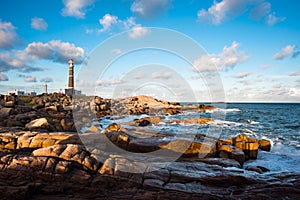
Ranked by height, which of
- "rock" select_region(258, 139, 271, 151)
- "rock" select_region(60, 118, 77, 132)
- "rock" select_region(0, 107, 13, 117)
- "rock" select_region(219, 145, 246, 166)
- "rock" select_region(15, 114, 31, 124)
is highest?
"rock" select_region(0, 107, 13, 117)

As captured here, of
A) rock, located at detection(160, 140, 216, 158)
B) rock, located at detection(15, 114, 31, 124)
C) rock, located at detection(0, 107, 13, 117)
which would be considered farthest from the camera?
rock, located at detection(0, 107, 13, 117)

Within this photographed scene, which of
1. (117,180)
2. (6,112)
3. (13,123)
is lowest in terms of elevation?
(117,180)

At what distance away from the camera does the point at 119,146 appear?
33.1 ft

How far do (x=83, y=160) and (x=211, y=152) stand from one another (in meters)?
6.22

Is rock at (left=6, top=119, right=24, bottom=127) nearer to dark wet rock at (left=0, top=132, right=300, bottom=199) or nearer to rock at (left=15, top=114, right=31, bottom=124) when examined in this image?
rock at (left=15, top=114, right=31, bottom=124)

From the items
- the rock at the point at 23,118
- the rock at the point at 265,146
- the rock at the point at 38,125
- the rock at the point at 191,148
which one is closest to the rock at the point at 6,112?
the rock at the point at 23,118

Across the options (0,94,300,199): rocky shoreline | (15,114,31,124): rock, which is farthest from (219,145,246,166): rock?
(15,114,31,124): rock

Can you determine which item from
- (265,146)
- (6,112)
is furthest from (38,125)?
(265,146)

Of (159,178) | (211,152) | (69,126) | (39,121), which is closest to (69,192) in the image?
(159,178)

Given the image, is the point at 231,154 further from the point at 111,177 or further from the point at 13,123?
the point at 13,123

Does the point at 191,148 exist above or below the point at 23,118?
below

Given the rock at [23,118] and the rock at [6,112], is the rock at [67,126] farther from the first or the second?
the rock at [6,112]

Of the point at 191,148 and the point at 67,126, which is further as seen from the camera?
the point at 67,126

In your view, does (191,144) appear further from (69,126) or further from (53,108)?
(53,108)
